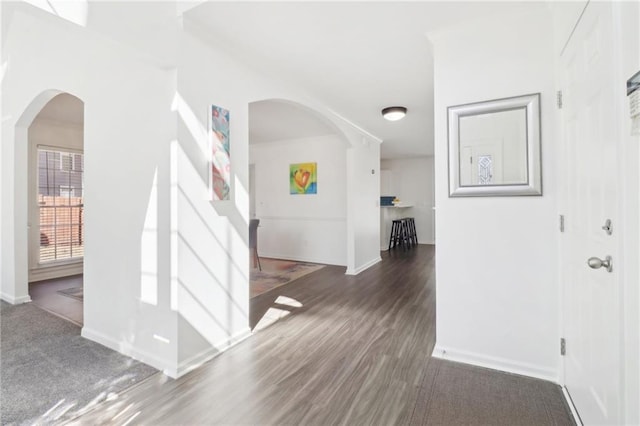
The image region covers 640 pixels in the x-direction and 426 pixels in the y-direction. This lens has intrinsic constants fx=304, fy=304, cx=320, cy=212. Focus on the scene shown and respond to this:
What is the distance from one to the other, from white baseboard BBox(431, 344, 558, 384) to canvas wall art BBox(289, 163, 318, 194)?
4.10 m

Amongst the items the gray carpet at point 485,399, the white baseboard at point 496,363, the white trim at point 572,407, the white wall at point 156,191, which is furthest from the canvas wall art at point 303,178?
the white trim at point 572,407

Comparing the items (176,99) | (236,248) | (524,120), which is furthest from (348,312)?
(176,99)

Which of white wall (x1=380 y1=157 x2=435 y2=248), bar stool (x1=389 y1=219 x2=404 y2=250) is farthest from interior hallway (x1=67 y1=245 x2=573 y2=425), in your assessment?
white wall (x1=380 y1=157 x2=435 y2=248)

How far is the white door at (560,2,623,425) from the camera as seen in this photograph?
1178 millimetres

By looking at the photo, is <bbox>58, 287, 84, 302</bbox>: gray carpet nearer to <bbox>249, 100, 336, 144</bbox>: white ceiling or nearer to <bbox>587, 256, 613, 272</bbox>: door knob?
<bbox>249, 100, 336, 144</bbox>: white ceiling

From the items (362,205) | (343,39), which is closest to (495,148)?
(343,39)

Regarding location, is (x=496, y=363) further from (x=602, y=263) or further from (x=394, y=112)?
(x=394, y=112)

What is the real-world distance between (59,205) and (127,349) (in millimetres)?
4092

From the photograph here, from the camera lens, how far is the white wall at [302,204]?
18.9 ft

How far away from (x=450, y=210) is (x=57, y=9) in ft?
8.51

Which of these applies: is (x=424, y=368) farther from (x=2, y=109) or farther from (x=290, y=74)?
(x=2, y=109)

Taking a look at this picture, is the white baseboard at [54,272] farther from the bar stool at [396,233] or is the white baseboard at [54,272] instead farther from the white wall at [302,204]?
the bar stool at [396,233]

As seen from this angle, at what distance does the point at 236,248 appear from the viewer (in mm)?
2564

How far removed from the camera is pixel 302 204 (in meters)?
6.13
